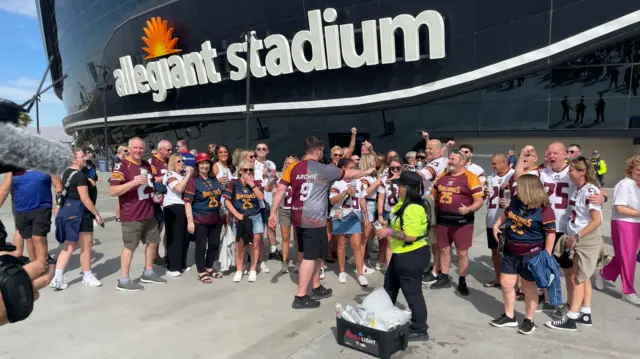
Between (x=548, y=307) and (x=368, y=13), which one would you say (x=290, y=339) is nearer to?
(x=548, y=307)

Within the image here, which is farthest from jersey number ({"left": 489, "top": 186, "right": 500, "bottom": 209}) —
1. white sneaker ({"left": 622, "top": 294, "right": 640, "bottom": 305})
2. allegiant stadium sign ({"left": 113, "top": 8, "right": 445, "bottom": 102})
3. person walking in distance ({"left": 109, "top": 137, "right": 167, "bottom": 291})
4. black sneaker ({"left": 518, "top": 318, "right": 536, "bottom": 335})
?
allegiant stadium sign ({"left": 113, "top": 8, "right": 445, "bottom": 102})

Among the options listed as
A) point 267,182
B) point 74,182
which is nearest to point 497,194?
point 267,182

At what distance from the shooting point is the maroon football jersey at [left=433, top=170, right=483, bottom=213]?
500 centimetres

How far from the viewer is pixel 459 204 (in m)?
5.00

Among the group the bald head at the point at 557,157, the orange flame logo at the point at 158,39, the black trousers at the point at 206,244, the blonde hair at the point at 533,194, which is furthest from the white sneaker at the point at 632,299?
the orange flame logo at the point at 158,39

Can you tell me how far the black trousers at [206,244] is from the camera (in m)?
5.71

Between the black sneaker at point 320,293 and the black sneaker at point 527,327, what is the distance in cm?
218

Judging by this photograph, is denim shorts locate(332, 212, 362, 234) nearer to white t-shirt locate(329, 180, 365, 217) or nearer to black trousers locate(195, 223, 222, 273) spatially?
white t-shirt locate(329, 180, 365, 217)

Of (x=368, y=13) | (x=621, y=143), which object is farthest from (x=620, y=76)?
(x=368, y=13)

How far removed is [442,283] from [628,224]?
2285 millimetres

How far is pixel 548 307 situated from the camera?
15.3 feet

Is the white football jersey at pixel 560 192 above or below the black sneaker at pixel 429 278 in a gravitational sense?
above

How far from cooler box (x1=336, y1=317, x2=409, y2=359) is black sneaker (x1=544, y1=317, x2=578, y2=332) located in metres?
1.68

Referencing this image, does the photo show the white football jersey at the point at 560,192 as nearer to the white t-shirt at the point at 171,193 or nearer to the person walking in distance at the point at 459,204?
the person walking in distance at the point at 459,204
